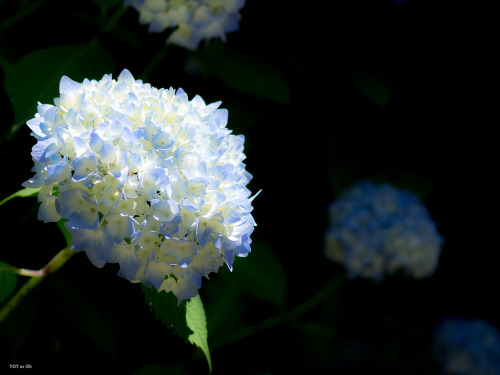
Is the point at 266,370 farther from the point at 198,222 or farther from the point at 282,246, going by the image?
the point at 198,222

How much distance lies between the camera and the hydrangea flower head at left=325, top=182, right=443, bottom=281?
78.3 inches

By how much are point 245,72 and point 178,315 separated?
890 mm

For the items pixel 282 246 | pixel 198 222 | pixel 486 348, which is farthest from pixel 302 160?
pixel 198 222

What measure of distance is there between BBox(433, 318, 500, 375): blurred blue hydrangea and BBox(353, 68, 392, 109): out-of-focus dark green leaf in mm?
1239

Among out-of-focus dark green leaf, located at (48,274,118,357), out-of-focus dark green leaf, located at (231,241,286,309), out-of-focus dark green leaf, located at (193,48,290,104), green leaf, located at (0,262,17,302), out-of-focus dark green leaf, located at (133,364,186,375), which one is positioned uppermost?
out-of-focus dark green leaf, located at (193,48,290,104)

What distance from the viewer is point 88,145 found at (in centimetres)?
87

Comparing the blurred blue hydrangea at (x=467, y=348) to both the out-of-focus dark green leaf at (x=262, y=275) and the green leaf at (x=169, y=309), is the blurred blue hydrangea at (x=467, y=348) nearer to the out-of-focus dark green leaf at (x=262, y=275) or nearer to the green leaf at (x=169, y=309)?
the out-of-focus dark green leaf at (x=262, y=275)

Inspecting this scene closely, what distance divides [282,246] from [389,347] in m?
0.73

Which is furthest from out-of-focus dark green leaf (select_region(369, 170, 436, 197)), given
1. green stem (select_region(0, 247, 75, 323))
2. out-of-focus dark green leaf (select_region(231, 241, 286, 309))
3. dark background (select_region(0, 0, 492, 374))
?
green stem (select_region(0, 247, 75, 323))

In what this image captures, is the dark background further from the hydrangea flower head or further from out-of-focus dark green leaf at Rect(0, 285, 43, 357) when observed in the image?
the hydrangea flower head

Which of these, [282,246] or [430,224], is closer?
[430,224]

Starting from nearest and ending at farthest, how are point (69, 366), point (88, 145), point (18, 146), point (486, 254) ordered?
point (88, 145)
point (18, 146)
point (69, 366)
point (486, 254)

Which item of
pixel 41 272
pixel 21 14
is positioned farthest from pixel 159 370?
pixel 21 14

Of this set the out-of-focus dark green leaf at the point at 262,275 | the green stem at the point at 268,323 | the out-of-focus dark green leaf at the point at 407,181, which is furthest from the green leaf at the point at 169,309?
the out-of-focus dark green leaf at the point at 407,181
